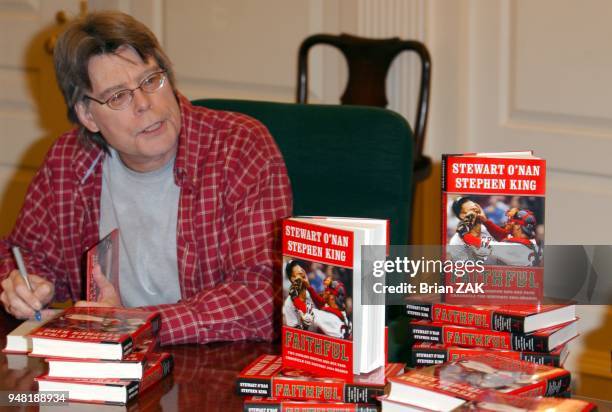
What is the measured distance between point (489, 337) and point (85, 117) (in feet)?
3.45

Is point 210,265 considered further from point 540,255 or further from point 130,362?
point 540,255

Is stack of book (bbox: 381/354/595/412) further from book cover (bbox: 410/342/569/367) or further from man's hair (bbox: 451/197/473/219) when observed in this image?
man's hair (bbox: 451/197/473/219)

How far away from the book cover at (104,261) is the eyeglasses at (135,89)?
39cm

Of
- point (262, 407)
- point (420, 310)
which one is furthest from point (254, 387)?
point (420, 310)

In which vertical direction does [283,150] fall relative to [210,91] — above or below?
below

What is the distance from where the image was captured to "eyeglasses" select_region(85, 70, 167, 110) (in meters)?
1.82

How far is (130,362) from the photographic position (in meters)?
1.23

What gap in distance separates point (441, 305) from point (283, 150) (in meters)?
0.74

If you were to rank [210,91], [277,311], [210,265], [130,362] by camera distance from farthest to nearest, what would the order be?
[210,91], [210,265], [277,311], [130,362]

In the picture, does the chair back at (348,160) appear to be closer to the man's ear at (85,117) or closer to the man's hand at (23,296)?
the man's ear at (85,117)

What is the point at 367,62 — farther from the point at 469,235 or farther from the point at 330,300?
the point at 330,300

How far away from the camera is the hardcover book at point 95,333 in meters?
1.23

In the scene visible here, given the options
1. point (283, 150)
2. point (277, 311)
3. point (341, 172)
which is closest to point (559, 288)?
point (277, 311)

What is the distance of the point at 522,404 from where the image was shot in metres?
1.05
